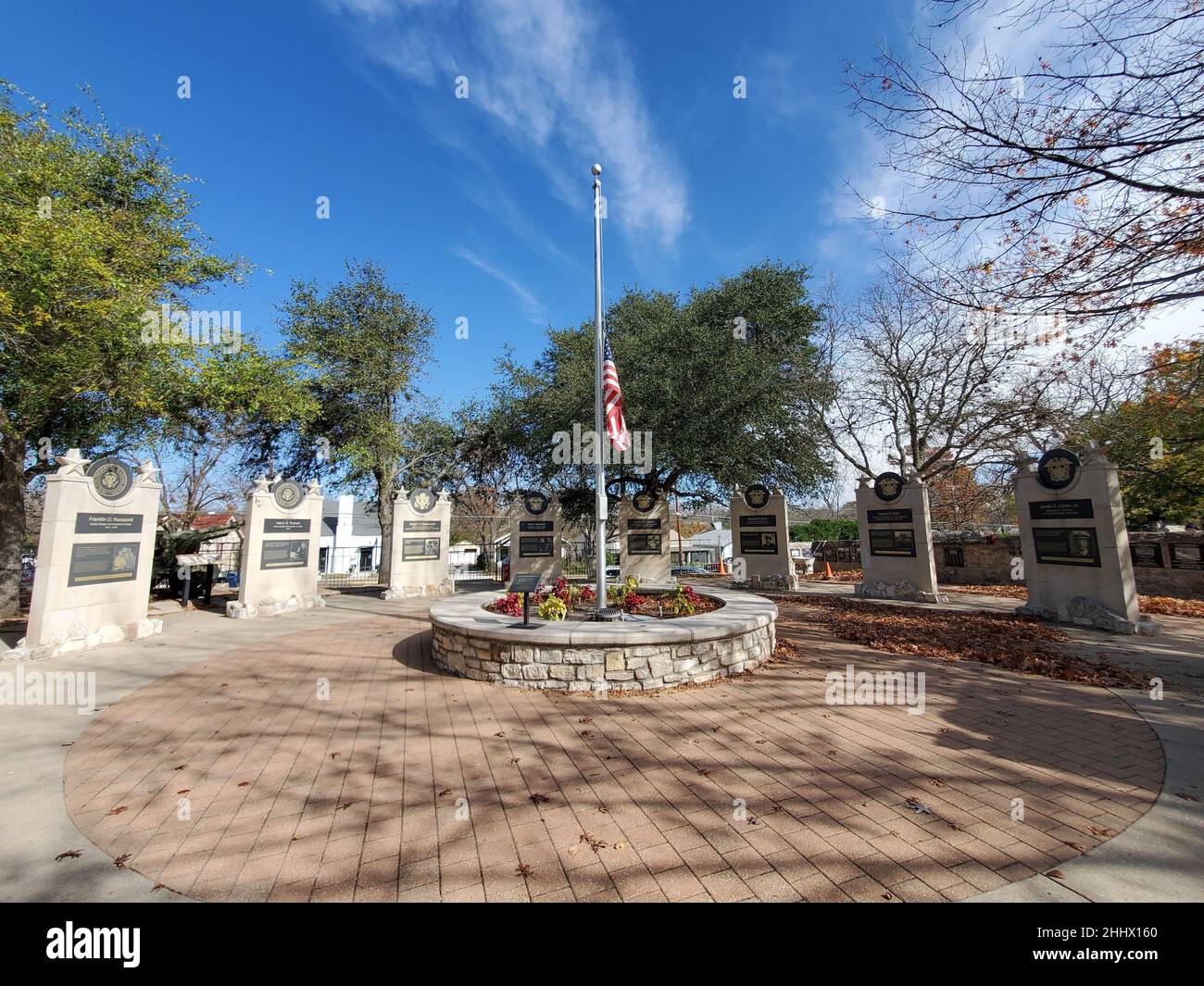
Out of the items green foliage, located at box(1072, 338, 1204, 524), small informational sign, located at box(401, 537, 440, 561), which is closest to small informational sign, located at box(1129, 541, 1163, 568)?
green foliage, located at box(1072, 338, 1204, 524)

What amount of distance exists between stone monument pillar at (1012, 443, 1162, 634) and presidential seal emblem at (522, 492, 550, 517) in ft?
41.8

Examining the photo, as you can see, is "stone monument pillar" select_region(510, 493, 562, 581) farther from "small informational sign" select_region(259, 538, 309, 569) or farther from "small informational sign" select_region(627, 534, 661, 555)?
"small informational sign" select_region(259, 538, 309, 569)

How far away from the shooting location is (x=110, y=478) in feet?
29.7

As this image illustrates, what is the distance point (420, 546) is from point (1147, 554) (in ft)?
68.6

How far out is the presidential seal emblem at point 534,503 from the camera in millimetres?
16828

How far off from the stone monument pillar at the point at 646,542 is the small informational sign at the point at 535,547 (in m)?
2.46

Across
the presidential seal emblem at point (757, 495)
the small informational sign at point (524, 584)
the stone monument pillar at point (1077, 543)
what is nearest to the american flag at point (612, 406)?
the small informational sign at point (524, 584)

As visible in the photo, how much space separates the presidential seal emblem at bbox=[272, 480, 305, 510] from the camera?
41.6 feet

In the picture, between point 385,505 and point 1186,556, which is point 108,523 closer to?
point 385,505

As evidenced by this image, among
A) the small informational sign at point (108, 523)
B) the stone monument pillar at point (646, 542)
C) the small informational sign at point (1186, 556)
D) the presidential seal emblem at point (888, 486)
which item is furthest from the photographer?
the stone monument pillar at point (646, 542)

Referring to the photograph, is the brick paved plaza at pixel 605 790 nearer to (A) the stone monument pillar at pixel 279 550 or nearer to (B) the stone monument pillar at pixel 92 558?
(B) the stone monument pillar at pixel 92 558
